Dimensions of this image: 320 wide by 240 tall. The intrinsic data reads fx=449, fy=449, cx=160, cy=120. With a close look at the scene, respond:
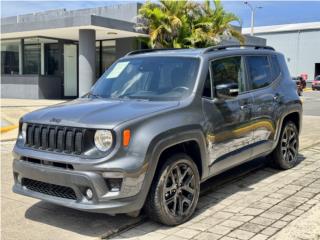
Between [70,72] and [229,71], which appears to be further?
[70,72]

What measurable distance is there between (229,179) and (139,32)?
15.1m

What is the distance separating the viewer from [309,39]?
51.9 meters

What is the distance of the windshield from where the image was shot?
520 centimetres

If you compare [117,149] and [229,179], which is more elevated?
[117,149]

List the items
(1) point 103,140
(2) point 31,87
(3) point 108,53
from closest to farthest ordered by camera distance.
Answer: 1. (1) point 103,140
2. (2) point 31,87
3. (3) point 108,53

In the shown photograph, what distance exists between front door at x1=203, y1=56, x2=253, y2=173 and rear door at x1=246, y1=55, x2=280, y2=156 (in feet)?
0.57

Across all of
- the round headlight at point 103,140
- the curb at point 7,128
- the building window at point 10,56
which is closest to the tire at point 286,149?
the round headlight at point 103,140

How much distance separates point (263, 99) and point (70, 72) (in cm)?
2032

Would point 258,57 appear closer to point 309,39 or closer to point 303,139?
point 303,139

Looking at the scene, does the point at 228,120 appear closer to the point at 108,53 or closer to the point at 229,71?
the point at 229,71

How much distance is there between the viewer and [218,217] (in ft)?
16.3

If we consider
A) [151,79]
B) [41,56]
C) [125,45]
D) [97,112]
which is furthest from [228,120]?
[41,56]

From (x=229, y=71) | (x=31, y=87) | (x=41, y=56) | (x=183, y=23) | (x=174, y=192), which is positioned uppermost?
(x=183, y=23)

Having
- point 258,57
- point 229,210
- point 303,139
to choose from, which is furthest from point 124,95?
point 303,139
